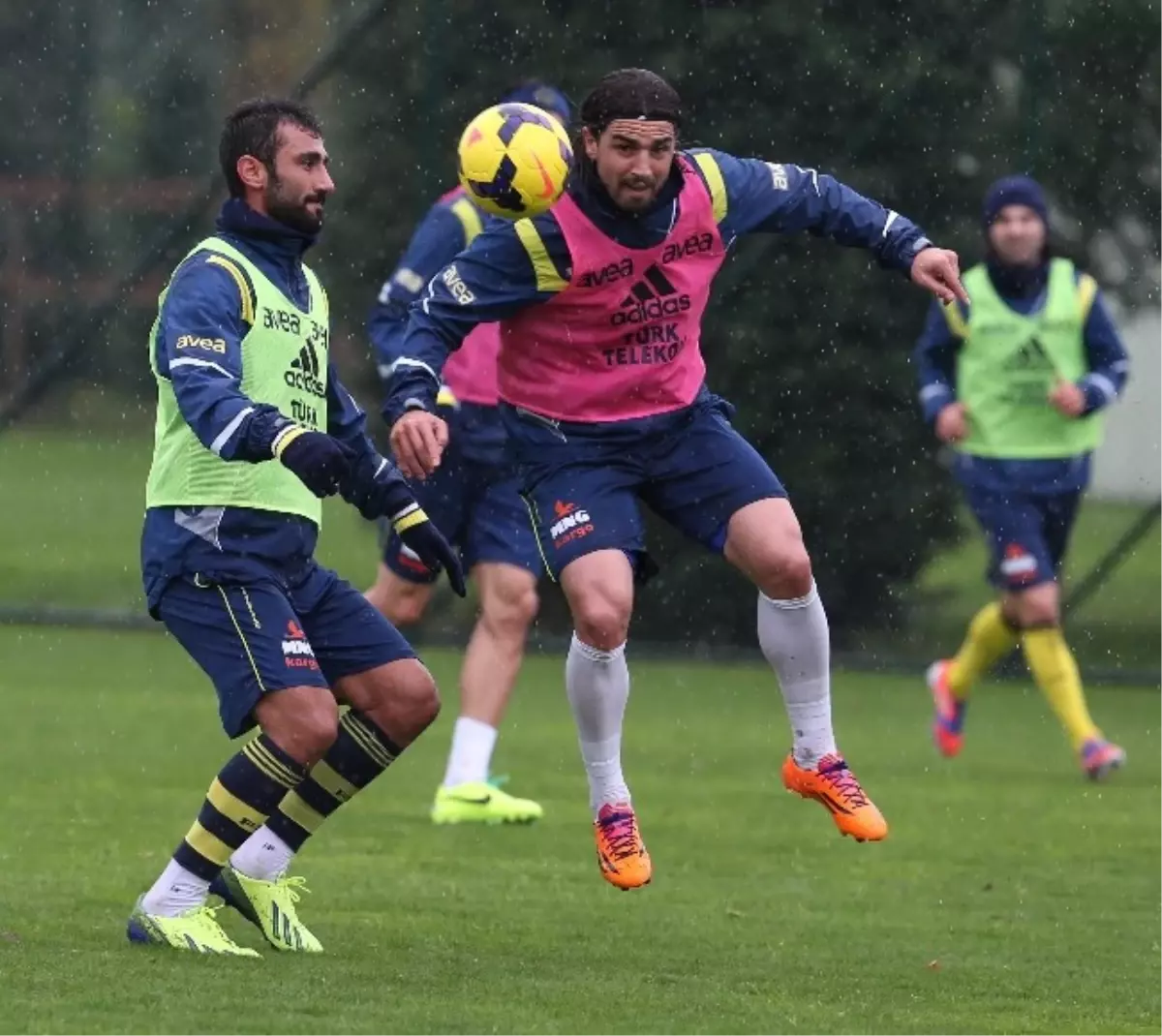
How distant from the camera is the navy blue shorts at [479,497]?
9961 mm

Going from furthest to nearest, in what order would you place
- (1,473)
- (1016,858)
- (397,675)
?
(1,473), (1016,858), (397,675)

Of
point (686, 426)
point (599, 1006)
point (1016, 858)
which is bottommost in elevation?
point (1016, 858)

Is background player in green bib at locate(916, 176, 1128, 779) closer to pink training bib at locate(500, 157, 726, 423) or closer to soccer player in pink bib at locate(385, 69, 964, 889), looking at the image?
soccer player in pink bib at locate(385, 69, 964, 889)

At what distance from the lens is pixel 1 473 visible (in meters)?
17.2

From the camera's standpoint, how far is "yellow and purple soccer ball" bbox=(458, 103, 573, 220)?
7.19 meters

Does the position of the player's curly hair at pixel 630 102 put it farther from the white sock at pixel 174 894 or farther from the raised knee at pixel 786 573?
the white sock at pixel 174 894

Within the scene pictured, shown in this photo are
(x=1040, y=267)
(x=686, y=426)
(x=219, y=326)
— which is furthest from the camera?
(x=1040, y=267)

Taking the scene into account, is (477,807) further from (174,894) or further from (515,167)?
(515,167)

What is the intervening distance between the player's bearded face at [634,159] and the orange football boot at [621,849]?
5.10ft

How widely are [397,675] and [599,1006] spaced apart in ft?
3.86

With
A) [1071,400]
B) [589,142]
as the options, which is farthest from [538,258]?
[1071,400]

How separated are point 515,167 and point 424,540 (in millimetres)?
1036

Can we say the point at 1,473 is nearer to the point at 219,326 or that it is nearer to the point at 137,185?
the point at 137,185

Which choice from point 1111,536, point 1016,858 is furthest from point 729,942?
point 1111,536
